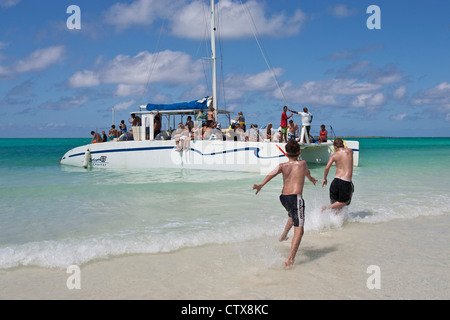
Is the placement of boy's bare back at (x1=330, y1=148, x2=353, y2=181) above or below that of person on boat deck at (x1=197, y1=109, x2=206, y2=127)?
below

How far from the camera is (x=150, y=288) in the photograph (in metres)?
4.07

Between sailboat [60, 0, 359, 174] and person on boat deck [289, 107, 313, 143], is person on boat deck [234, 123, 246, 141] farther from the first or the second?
person on boat deck [289, 107, 313, 143]

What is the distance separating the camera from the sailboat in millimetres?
15445

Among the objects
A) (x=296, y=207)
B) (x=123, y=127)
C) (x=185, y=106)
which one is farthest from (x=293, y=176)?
(x=123, y=127)

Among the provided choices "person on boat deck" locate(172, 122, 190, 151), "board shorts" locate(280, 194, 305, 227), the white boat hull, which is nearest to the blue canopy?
"person on boat deck" locate(172, 122, 190, 151)

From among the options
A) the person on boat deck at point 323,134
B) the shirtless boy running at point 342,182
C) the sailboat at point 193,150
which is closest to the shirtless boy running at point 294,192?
the shirtless boy running at point 342,182

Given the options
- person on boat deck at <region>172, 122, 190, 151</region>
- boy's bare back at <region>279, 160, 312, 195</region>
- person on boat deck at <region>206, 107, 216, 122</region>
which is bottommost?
boy's bare back at <region>279, 160, 312, 195</region>

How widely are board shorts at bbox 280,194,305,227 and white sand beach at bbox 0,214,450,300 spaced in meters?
0.58

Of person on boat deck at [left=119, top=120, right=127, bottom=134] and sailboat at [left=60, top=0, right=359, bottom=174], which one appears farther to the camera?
person on boat deck at [left=119, top=120, right=127, bottom=134]

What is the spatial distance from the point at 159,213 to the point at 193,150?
28.7 ft

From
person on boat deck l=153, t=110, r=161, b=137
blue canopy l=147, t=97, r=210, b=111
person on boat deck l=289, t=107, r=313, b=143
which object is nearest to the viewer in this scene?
person on boat deck l=289, t=107, r=313, b=143

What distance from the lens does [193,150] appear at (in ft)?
55.0

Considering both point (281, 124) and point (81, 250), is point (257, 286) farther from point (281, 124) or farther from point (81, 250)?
point (281, 124)

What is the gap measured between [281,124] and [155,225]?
9.49 metres
